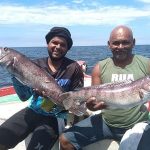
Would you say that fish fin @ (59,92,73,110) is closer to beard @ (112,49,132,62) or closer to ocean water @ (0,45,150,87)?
beard @ (112,49,132,62)

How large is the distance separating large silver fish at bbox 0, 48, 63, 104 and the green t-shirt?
77cm

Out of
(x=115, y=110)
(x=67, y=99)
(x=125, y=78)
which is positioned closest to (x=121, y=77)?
(x=125, y=78)

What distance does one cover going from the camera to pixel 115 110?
18.7 ft

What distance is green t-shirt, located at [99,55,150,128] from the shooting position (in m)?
5.60

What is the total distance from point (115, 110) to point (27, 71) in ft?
4.48

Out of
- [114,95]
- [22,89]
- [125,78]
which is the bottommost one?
[22,89]

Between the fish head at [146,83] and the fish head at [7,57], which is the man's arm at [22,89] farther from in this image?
the fish head at [146,83]

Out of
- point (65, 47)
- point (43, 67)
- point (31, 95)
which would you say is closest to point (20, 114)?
point (31, 95)

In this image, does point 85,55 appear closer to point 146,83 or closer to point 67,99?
point 67,99

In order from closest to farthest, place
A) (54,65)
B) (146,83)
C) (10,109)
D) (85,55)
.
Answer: (146,83)
(54,65)
(10,109)
(85,55)

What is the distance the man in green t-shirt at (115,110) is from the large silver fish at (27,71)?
0.64 m

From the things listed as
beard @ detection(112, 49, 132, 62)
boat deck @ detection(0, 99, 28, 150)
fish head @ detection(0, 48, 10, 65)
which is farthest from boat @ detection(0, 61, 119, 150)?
fish head @ detection(0, 48, 10, 65)

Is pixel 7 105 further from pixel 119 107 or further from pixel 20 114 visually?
pixel 119 107

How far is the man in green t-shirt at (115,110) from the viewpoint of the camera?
221 inches
